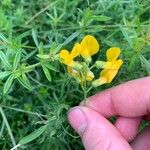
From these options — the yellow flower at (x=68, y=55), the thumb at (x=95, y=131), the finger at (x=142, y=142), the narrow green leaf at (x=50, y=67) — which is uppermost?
the yellow flower at (x=68, y=55)

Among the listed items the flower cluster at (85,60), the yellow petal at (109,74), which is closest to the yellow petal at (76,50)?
the flower cluster at (85,60)

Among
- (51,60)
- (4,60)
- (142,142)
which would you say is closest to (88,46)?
(51,60)

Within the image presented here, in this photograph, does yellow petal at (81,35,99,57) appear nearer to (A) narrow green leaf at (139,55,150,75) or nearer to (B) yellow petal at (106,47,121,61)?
(B) yellow petal at (106,47,121,61)

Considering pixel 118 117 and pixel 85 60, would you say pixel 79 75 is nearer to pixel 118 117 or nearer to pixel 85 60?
pixel 85 60

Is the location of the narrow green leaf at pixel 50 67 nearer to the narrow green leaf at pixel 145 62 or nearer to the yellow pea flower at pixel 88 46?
the yellow pea flower at pixel 88 46

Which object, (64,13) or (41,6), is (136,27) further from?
(41,6)

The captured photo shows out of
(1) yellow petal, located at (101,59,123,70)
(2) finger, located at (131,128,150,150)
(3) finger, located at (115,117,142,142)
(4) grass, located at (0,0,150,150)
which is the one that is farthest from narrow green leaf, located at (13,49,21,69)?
(2) finger, located at (131,128,150,150)

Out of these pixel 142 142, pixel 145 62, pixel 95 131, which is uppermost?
pixel 145 62

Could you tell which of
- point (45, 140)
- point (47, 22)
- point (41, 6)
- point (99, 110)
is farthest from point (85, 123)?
point (41, 6)
